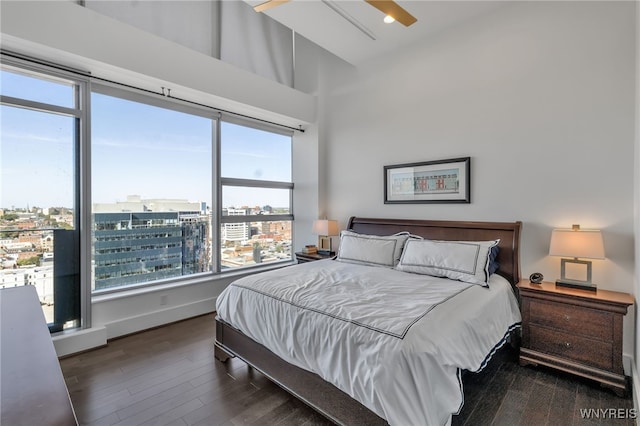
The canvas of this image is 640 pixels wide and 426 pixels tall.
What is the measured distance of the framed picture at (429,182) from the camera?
3430mm

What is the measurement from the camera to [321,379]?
1.86 meters

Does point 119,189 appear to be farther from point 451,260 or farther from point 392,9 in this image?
point 451,260

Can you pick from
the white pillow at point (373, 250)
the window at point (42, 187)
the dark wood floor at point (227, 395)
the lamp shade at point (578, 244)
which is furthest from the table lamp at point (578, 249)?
the window at point (42, 187)

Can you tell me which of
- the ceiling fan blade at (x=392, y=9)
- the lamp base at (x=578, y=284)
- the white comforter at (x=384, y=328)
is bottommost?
the white comforter at (x=384, y=328)

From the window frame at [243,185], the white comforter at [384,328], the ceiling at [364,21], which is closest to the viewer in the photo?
the white comforter at [384,328]


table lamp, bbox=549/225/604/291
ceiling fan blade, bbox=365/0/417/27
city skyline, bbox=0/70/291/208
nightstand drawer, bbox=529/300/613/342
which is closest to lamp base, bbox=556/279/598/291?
table lamp, bbox=549/225/604/291

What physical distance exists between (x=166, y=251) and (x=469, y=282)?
3.43 m

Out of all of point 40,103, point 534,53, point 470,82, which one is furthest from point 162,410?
point 534,53

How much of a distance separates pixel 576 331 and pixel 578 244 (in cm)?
68

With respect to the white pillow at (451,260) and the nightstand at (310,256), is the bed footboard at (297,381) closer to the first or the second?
the white pillow at (451,260)

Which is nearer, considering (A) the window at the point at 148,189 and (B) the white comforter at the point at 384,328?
(B) the white comforter at the point at 384,328

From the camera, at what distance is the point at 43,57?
2.65 meters

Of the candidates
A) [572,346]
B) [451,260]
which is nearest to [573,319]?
[572,346]

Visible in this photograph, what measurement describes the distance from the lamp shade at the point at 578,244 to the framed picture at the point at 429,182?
975 millimetres
